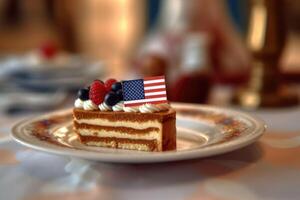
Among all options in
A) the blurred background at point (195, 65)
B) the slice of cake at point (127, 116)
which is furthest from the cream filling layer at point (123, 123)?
the blurred background at point (195, 65)

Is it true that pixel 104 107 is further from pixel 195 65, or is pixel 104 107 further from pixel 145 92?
pixel 195 65

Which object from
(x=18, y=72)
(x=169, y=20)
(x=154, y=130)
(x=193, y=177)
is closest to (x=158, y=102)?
(x=154, y=130)

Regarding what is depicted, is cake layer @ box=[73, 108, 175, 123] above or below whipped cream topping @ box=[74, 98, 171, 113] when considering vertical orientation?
below

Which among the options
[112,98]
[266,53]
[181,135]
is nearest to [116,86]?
[112,98]

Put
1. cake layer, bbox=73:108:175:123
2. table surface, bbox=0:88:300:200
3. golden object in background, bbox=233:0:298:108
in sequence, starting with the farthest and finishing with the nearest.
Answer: golden object in background, bbox=233:0:298:108
cake layer, bbox=73:108:175:123
table surface, bbox=0:88:300:200

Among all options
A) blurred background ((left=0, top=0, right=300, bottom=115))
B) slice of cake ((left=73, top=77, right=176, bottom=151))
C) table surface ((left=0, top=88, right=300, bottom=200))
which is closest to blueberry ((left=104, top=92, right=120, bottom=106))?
slice of cake ((left=73, top=77, right=176, bottom=151))

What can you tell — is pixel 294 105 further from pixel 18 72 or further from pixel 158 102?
pixel 18 72

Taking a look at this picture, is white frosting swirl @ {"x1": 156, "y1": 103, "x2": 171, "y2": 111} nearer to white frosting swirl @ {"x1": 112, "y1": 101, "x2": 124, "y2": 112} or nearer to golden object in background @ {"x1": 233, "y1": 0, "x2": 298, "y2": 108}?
white frosting swirl @ {"x1": 112, "y1": 101, "x2": 124, "y2": 112}
